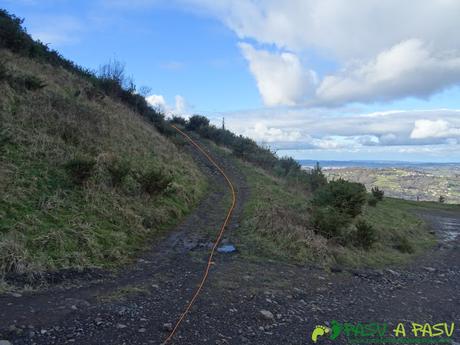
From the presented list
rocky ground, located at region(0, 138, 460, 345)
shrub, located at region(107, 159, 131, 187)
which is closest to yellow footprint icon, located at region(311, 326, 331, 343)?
rocky ground, located at region(0, 138, 460, 345)

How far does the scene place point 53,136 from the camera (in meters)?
10.9

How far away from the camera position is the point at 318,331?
5.48 meters

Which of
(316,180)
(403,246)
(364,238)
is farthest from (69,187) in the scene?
(316,180)

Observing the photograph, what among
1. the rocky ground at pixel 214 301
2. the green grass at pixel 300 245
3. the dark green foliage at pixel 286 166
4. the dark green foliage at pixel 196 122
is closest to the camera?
the rocky ground at pixel 214 301

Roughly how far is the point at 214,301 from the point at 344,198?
8893 millimetres

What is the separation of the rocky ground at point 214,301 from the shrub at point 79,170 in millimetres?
2387

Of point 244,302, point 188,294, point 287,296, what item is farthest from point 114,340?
point 287,296

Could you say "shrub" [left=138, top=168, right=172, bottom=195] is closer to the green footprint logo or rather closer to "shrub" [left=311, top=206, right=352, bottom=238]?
"shrub" [left=311, top=206, right=352, bottom=238]

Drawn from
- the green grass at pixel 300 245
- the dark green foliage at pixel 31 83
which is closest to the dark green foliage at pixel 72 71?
the dark green foliage at pixel 31 83

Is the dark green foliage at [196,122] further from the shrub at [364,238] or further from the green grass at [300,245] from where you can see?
the shrub at [364,238]

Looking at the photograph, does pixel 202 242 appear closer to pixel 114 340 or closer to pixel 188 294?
pixel 188 294

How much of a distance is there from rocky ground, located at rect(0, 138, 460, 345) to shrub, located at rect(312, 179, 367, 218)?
4.05 m

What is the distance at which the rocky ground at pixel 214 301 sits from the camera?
15.5 feet

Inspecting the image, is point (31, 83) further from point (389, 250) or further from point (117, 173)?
point (389, 250)
